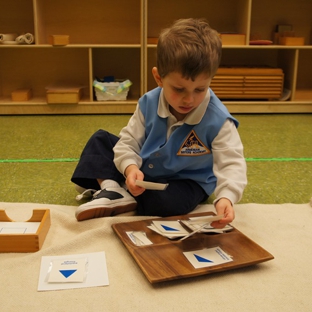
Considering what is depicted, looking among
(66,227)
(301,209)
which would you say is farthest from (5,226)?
(301,209)

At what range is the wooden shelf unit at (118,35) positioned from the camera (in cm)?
244

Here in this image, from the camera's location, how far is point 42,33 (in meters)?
2.39

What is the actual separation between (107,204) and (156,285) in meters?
0.32

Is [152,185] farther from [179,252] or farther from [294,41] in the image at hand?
[294,41]

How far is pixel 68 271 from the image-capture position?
0.79m

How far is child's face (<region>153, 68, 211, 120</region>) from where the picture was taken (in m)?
0.88

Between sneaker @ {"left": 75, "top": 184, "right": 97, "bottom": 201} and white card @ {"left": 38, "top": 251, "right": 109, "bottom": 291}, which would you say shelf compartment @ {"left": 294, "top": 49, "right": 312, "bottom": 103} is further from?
white card @ {"left": 38, "top": 251, "right": 109, "bottom": 291}

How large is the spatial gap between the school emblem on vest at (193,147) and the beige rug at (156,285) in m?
0.19

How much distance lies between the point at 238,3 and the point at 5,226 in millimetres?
2014

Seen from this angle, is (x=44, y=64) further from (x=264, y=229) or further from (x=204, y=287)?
(x=204, y=287)

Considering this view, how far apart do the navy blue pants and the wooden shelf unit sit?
48.9 inches

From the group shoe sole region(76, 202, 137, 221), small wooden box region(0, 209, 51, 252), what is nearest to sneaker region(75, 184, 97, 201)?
shoe sole region(76, 202, 137, 221)

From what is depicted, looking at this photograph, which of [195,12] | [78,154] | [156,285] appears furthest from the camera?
[195,12]

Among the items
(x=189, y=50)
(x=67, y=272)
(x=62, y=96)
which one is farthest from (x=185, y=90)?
(x=62, y=96)
